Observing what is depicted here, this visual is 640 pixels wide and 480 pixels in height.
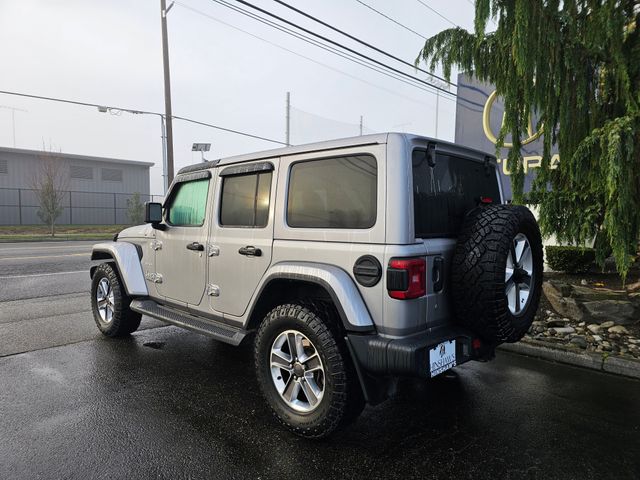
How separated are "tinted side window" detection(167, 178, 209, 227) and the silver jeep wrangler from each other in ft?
1.11

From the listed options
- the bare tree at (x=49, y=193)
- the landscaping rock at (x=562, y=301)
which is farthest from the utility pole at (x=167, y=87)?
the landscaping rock at (x=562, y=301)

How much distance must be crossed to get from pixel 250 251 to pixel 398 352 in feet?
4.74

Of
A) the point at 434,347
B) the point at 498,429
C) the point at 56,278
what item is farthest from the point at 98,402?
the point at 56,278

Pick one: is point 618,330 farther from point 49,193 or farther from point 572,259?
point 49,193

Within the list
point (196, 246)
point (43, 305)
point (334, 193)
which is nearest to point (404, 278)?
point (334, 193)

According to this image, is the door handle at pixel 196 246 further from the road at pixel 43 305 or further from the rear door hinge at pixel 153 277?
the road at pixel 43 305

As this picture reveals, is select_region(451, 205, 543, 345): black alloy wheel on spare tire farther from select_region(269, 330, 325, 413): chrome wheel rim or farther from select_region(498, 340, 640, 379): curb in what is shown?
select_region(498, 340, 640, 379): curb

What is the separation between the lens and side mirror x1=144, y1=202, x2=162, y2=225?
4277 mm

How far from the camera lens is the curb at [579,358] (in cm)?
407

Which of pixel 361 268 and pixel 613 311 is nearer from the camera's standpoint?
pixel 361 268

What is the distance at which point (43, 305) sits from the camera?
6730 mm

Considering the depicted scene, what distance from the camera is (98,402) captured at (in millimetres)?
3387

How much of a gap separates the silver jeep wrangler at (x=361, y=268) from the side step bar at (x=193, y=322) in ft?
0.07

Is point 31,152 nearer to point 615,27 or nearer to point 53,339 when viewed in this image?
point 53,339
